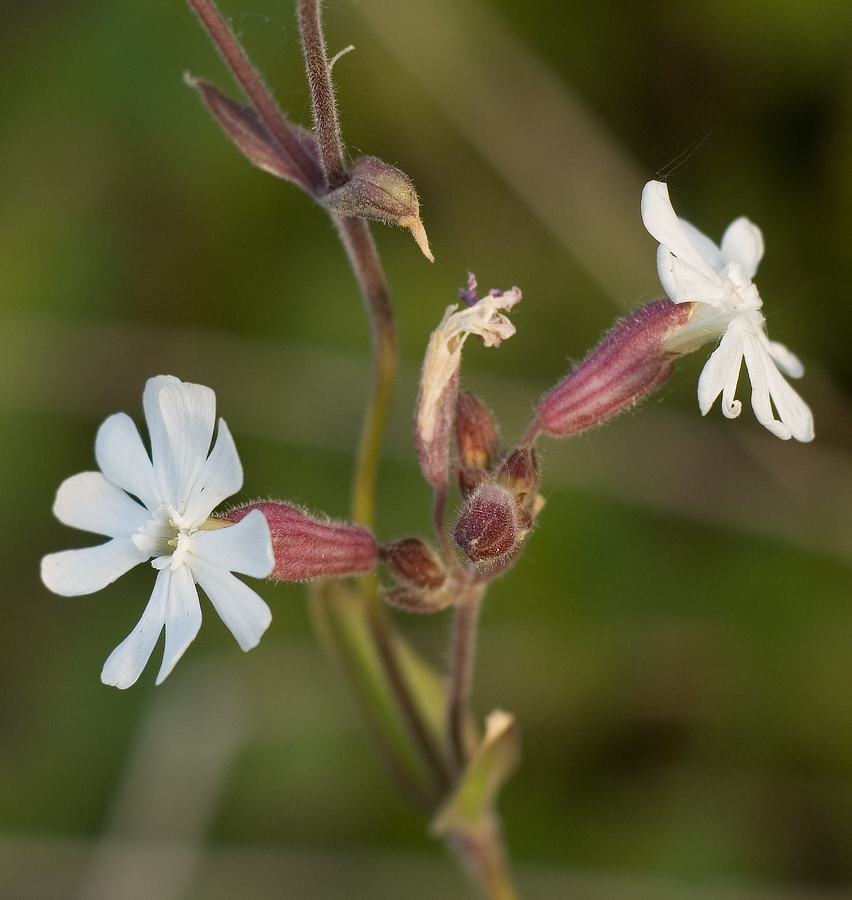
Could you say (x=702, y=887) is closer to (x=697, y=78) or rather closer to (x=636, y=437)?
(x=636, y=437)

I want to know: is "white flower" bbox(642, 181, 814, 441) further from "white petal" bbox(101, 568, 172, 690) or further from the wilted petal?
"white petal" bbox(101, 568, 172, 690)

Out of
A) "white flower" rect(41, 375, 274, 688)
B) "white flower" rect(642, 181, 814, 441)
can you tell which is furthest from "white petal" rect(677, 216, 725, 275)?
"white flower" rect(41, 375, 274, 688)

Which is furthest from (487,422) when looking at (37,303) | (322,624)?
(37,303)

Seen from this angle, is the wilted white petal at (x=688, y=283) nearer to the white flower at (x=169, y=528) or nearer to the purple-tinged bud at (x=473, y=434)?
the purple-tinged bud at (x=473, y=434)

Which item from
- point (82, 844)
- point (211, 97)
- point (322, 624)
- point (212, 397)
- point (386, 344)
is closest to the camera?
point (212, 397)

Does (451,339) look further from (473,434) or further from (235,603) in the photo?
(235,603)
